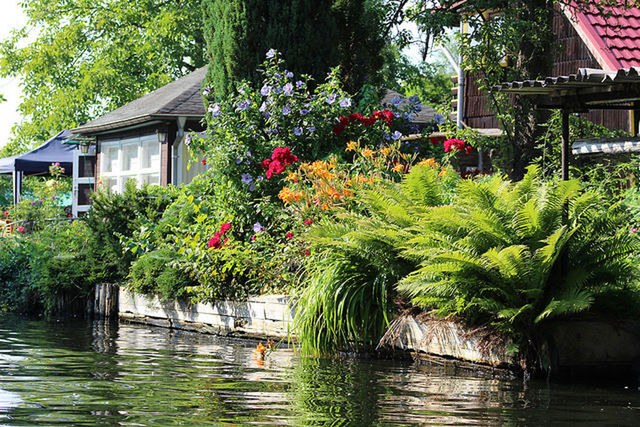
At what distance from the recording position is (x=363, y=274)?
334 inches

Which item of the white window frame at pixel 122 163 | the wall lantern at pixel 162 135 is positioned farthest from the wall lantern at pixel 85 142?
the wall lantern at pixel 162 135

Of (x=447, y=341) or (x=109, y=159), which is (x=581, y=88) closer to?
(x=447, y=341)

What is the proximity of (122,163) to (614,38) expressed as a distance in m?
12.6

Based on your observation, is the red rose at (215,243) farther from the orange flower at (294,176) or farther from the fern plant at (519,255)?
the fern plant at (519,255)

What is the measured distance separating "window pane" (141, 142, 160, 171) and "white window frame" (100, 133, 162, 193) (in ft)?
0.13

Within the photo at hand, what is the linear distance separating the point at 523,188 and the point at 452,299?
117 cm

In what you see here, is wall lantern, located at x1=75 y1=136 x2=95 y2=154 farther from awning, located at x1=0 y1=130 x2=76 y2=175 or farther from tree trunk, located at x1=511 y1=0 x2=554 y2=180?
tree trunk, located at x1=511 y1=0 x2=554 y2=180

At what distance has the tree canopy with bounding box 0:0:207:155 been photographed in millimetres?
33500

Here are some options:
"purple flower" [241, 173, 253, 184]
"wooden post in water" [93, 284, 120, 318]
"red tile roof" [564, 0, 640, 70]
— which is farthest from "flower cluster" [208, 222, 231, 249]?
"red tile roof" [564, 0, 640, 70]

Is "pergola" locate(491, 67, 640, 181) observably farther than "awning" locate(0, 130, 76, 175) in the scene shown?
No

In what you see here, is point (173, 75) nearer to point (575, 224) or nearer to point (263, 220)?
point (263, 220)

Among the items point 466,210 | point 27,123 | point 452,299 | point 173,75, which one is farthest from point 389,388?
point 27,123

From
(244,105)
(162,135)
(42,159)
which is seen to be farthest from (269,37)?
(42,159)

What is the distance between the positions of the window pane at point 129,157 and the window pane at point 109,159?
424mm
